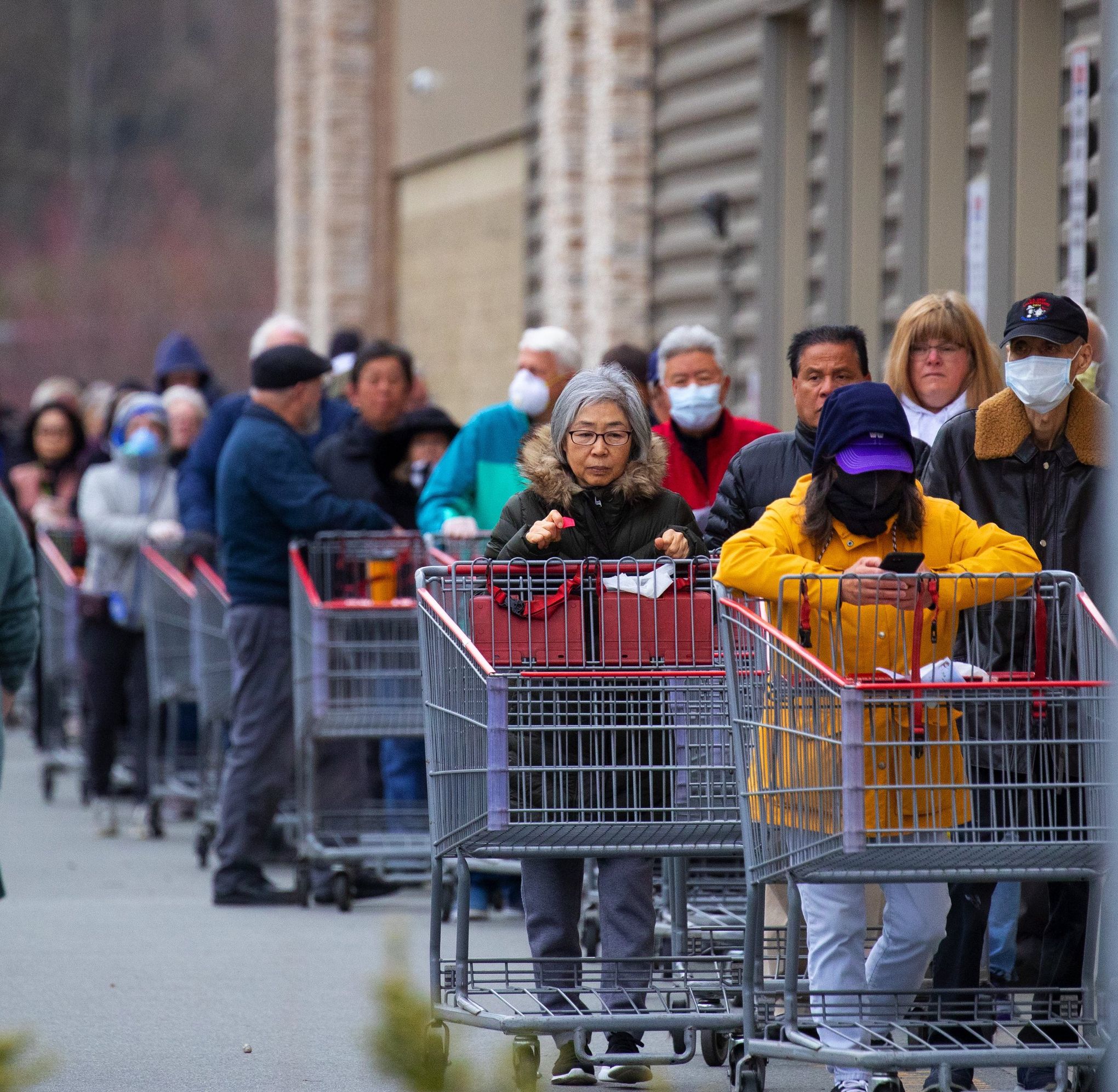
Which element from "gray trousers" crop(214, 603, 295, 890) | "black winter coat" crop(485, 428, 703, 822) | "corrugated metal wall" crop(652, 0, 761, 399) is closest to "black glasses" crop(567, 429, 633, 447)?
"black winter coat" crop(485, 428, 703, 822)

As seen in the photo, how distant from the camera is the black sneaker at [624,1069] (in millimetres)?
5641

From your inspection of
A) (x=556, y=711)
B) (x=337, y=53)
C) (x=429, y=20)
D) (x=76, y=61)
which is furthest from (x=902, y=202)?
(x=76, y=61)

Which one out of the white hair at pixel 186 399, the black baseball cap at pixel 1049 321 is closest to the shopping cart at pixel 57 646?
the white hair at pixel 186 399

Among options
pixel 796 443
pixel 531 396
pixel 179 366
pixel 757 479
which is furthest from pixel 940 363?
pixel 179 366

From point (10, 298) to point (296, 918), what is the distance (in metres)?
43.9

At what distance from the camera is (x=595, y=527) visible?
5898mm

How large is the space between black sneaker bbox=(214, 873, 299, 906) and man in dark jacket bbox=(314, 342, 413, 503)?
168 centimetres

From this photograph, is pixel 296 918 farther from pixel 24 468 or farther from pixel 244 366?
pixel 244 366

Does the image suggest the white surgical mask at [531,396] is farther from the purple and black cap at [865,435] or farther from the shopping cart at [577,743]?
the purple and black cap at [865,435]

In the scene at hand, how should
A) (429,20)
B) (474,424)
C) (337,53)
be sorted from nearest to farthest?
(474,424), (429,20), (337,53)

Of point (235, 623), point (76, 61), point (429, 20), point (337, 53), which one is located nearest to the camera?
point (235, 623)

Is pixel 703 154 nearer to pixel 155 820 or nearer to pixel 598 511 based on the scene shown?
pixel 155 820

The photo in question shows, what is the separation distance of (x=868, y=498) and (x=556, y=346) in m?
3.54

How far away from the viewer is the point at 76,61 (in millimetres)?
53406
